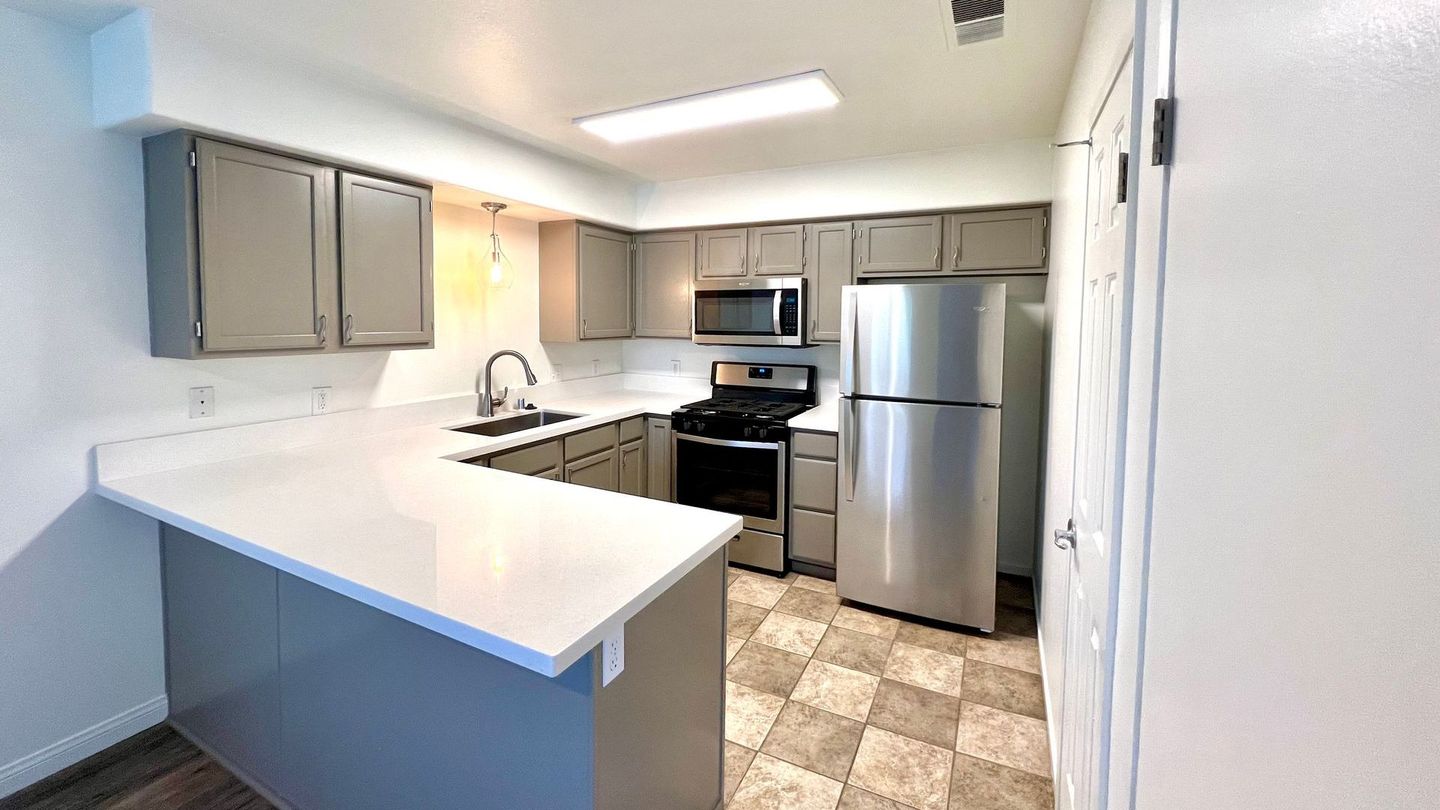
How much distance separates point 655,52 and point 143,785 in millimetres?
3030

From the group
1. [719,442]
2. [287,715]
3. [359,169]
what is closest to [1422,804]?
[287,715]

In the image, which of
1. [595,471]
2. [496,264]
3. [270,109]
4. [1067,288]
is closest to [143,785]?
[595,471]

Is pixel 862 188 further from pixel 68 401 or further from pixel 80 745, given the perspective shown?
pixel 80 745

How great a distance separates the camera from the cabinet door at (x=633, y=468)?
392cm

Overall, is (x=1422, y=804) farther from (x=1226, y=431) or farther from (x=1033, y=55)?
(x=1033, y=55)

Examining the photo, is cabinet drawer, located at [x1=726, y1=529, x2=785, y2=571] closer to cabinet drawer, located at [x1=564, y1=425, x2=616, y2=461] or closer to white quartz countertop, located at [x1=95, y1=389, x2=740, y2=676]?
cabinet drawer, located at [x1=564, y1=425, x2=616, y2=461]

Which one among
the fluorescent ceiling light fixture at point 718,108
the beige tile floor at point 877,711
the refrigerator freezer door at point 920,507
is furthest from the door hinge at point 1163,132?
the refrigerator freezer door at point 920,507

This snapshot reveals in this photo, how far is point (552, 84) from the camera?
252 cm

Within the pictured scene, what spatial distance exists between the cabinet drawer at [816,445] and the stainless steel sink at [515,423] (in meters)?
1.35

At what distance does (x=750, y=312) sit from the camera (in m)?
4.03

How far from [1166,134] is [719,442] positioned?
3.01m

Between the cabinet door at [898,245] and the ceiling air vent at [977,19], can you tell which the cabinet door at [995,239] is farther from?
the ceiling air vent at [977,19]

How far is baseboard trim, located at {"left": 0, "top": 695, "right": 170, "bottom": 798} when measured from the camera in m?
2.02

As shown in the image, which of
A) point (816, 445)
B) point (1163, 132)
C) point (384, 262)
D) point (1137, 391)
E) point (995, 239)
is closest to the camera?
point (1163, 132)
